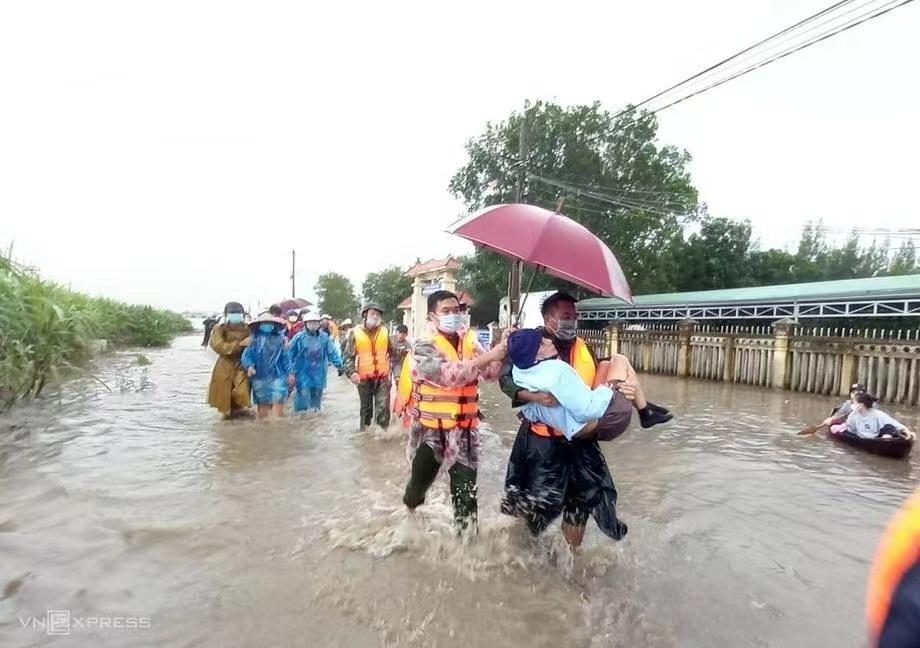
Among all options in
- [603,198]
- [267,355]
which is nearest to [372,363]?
[267,355]

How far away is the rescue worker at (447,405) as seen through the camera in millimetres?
3676

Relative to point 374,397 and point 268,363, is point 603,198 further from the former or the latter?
point 268,363

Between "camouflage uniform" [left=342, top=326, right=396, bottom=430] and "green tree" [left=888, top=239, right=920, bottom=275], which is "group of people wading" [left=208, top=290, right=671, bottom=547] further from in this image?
"green tree" [left=888, top=239, right=920, bottom=275]

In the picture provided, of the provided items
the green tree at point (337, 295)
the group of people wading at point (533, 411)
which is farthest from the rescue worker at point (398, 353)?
the green tree at point (337, 295)

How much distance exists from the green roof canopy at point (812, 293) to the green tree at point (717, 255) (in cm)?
814

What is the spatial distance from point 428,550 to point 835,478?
4.92 metres

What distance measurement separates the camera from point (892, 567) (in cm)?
94

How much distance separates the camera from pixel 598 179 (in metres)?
27.0

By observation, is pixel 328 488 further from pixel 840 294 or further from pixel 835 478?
pixel 840 294

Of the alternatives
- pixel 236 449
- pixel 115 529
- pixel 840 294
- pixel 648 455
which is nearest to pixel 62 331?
pixel 236 449

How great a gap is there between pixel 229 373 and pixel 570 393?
622 cm

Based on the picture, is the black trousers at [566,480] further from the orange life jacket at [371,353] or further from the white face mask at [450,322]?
the orange life jacket at [371,353]

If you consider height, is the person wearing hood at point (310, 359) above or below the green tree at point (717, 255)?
below

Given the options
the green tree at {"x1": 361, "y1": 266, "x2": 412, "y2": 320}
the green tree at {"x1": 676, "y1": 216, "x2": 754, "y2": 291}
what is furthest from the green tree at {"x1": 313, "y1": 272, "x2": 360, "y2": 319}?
the green tree at {"x1": 676, "y1": 216, "x2": 754, "y2": 291}
